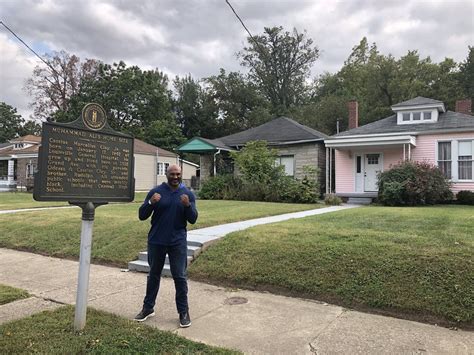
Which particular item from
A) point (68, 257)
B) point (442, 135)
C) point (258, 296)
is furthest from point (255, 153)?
point (258, 296)

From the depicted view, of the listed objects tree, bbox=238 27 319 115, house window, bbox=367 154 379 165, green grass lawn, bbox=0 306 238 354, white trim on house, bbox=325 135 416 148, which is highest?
tree, bbox=238 27 319 115

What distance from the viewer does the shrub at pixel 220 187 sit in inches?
750

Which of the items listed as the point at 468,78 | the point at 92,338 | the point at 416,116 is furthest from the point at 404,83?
the point at 92,338

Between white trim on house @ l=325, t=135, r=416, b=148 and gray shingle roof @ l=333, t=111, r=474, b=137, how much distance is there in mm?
960

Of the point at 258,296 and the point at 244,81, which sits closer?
the point at 258,296

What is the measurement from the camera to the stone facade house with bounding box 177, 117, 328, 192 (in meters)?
20.5

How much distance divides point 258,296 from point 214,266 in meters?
1.19

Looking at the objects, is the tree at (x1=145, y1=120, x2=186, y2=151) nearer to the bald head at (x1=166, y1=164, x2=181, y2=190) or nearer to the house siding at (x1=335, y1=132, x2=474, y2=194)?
the house siding at (x1=335, y1=132, x2=474, y2=194)

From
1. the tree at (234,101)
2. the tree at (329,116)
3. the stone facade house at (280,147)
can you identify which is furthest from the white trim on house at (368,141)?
the tree at (234,101)

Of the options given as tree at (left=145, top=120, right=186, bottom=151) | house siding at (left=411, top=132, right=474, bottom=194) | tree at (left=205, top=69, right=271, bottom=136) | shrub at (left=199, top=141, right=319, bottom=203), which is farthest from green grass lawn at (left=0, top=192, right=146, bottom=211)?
tree at (left=205, top=69, right=271, bottom=136)

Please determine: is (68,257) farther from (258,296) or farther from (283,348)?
(283,348)

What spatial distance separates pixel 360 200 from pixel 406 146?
3.07 metres

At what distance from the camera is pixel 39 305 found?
5.03m

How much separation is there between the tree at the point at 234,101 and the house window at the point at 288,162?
2478 cm
